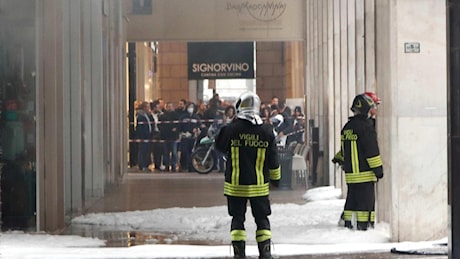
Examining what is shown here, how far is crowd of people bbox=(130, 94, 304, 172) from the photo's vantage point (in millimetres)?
28922

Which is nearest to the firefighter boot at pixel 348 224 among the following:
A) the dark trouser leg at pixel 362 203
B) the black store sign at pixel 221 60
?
the dark trouser leg at pixel 362 203

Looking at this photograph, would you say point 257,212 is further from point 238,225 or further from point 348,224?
point 348,224

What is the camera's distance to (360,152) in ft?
46.0

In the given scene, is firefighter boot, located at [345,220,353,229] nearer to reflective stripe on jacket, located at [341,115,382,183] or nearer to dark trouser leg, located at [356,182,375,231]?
dark trouser leg, located at [356,182,375,231]

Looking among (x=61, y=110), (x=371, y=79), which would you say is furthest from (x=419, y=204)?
(x=61, y=110)

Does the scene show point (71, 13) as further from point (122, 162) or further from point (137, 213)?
point (122, 162)

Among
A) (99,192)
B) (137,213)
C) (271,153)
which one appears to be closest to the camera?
(271,153)

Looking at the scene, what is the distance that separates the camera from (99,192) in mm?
21328

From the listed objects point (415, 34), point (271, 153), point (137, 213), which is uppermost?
point (415, 34)

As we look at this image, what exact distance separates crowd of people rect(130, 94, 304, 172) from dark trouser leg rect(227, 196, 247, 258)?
55.4 ft

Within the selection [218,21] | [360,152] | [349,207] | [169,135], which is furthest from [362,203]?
[169,135]

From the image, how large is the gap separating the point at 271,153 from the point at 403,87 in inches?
106

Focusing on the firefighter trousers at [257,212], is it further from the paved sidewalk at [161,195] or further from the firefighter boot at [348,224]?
the firefighter boot at [348,224]

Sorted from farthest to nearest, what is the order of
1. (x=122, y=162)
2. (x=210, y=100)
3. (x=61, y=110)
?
(x=210, y=100) → (x=122, y=162) → (x=61, y=110)
